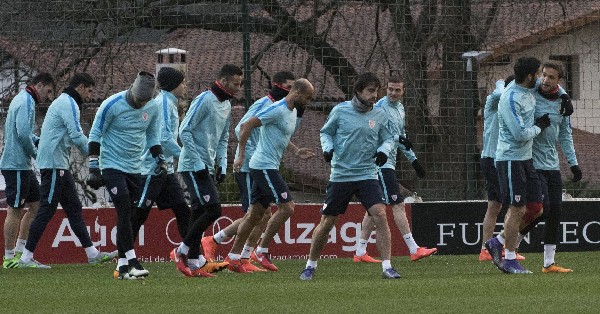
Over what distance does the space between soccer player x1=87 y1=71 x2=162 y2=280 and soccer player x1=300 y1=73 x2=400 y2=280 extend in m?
1.64

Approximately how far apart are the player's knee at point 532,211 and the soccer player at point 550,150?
14cm

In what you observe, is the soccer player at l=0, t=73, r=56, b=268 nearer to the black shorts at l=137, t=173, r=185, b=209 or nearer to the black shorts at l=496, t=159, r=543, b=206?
the black shorts at l=137, t=173, r=185, b=209

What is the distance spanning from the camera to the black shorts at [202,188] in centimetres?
1430

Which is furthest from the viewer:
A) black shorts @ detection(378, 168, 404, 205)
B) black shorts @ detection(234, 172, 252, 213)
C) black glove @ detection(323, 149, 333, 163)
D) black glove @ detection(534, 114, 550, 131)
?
black shorts @ detection(378, 168, 404, 205)

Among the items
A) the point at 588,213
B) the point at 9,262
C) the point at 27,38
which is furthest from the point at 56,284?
the point at 588,213

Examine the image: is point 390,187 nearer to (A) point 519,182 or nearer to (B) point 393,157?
(B) point 393,157

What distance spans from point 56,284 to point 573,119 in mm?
8811

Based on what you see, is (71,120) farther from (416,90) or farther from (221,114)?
(416,90)

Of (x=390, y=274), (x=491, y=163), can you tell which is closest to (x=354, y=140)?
(x=390, y=274)

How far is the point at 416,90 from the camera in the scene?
784 inches

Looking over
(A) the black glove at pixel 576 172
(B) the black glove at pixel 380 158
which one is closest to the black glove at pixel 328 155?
(B) the black glove at pixel 380 158

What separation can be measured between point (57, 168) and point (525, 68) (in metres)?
5.49

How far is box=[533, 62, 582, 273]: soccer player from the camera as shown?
564 inches

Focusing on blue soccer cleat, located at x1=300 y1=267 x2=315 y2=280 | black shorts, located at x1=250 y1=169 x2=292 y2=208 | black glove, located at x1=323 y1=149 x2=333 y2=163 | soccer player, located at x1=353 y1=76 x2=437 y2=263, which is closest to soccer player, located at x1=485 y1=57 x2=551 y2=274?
black glove, located at x1=323 y1=149 x2=333 y2=163
